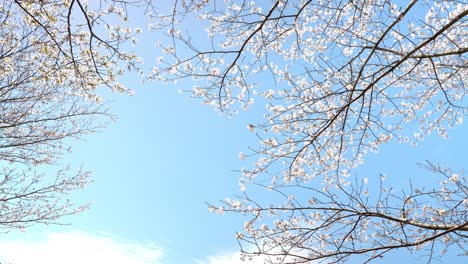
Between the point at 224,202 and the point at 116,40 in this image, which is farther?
the point at 116,40

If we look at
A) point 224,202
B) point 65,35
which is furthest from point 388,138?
point 65,35

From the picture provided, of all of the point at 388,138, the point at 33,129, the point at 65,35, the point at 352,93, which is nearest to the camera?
the point at 352,93

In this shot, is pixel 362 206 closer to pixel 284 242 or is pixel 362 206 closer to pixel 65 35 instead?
pixel 284 242

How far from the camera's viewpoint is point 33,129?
26.4 feet

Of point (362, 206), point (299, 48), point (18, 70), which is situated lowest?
point (362, 206)

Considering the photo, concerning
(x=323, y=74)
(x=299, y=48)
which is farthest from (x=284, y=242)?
(x=299, y=48)

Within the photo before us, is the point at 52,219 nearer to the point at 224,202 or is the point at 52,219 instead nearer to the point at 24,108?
the point at 24,108

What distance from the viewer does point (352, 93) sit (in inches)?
193

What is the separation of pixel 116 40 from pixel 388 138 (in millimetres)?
4388

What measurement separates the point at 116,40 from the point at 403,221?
394 centimetres


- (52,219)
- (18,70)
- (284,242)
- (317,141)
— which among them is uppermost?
(18,70)

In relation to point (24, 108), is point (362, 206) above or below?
below

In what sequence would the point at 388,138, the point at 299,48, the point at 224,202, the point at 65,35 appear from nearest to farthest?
1. the point at 224,202
2. the point at 65,35
3. the point at 299,48
4. the point at 388,138

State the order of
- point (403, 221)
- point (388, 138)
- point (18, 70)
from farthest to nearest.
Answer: point (18, 70)
point (388, 138)
point (403, 221)
